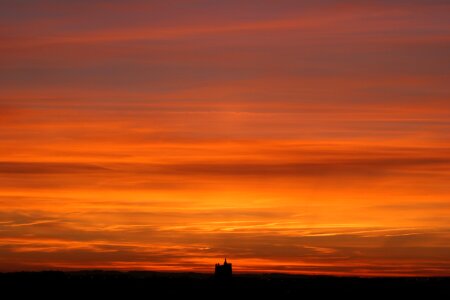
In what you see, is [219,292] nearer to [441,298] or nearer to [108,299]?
[108,299]

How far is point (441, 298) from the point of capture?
197 metres

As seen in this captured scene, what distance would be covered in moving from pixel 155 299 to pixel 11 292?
85.2ft

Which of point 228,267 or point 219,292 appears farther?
point 219,292

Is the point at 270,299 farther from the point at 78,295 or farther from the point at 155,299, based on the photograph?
the point at 78,295

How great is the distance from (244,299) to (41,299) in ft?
120

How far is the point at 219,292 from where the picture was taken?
649ft

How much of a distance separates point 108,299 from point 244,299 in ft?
81.7

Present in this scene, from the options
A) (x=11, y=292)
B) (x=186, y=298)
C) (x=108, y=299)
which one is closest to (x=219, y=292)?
(x=186, y=298)

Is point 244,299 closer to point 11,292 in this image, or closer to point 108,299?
point 108,299

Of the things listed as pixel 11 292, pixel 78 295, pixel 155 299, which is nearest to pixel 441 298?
pixel 155 299

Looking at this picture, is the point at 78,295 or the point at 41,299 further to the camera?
the point at 78,295

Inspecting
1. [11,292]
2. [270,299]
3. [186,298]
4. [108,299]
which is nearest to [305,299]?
[270,299]

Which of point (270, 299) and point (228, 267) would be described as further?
point (270, 299)

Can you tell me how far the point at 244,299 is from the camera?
19000 cm
